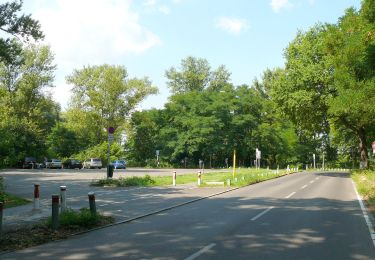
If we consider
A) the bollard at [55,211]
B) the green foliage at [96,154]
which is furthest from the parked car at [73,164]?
the bollard at [55,211]

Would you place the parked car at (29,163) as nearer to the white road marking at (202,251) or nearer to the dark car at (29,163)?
the dark car at (29,163)

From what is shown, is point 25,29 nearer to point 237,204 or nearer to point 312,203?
point 237,204

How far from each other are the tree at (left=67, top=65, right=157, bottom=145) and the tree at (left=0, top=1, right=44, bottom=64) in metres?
56.0

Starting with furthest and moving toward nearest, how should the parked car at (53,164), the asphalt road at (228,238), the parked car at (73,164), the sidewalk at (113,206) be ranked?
1. the parked car at (73,164)
2. the parked car at (53,164)
3. the sidewalk at (113,206)
4. the asphalt road at (228,238)

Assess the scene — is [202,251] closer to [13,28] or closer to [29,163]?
[13,28]

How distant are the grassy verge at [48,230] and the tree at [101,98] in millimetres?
64780

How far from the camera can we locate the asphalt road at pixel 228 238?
814 centimetres

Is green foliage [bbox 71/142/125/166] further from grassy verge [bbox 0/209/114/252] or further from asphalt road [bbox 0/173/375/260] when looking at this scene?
grassy verge [bbox 0/209/114/252]

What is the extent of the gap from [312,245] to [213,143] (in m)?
63.3

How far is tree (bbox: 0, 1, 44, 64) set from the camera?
1859 centimetres

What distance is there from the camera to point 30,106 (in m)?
66.3

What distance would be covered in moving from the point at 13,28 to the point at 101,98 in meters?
57.4

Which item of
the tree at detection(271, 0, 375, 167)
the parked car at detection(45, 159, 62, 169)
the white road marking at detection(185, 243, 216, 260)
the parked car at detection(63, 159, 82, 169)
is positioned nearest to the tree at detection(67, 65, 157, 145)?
the parked car at detection(63, 159, 82, 169)

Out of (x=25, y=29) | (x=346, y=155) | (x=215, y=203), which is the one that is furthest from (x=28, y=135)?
(x=346, y=155)
